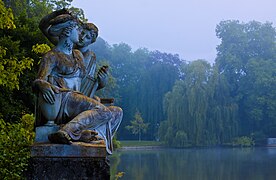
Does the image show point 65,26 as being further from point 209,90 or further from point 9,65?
point 209,90

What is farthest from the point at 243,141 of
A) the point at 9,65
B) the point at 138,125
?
the point at 9,65

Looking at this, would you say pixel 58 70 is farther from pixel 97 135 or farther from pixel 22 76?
pixel 22 76

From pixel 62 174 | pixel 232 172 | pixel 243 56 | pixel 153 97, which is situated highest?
pixel 243 56

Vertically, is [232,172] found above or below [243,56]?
below

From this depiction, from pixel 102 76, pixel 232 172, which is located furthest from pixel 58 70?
pixel 232 172

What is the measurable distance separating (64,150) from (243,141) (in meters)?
33.1

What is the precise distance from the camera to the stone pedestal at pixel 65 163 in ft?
9.41

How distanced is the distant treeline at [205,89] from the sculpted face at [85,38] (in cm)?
1798

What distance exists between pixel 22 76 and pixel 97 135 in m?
4.86

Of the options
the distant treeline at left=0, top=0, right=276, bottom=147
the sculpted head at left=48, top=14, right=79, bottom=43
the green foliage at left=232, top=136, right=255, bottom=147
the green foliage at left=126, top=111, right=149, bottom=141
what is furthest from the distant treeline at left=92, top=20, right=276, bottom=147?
the sculpted head at left=48, top=14, right=79, bottom=43

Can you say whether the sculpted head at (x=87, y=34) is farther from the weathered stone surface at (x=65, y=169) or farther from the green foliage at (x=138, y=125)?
the green foliage at (x=138, y=125)

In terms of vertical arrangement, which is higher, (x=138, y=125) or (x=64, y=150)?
(x=138, y=125)

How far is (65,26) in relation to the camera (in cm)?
332

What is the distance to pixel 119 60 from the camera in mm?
50125
